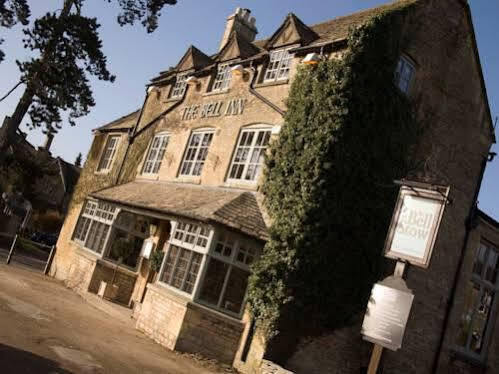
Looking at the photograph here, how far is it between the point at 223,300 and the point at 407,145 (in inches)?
265

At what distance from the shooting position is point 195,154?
56.4 ft

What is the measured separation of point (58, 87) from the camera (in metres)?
18.2

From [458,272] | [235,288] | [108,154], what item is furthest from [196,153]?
[458,272]

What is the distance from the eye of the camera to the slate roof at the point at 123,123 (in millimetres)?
22850

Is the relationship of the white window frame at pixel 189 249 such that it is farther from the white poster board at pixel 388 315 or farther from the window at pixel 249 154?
the white poster board at pixel 388 315

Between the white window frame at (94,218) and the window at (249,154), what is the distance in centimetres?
553

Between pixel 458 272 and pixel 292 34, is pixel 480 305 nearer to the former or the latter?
pixel 458 272

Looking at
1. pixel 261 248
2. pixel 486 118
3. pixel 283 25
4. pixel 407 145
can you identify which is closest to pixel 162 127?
pixel 283 25

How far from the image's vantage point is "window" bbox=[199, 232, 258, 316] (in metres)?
12.6

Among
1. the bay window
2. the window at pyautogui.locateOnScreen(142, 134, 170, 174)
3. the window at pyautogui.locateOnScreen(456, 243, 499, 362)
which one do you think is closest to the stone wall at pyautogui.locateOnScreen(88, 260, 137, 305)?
the window at pyautogui.locateOnScreen(142, 134, 170, 174)

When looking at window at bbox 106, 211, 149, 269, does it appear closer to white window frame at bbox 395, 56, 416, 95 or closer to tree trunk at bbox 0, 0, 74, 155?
tree trunk at bbox 0, 0, 74, 155

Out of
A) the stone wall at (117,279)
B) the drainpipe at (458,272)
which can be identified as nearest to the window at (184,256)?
the stone wall at (117,279)

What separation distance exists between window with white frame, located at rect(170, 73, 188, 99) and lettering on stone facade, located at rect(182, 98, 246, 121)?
4.93 ft

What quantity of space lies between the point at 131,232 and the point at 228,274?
271 inches
